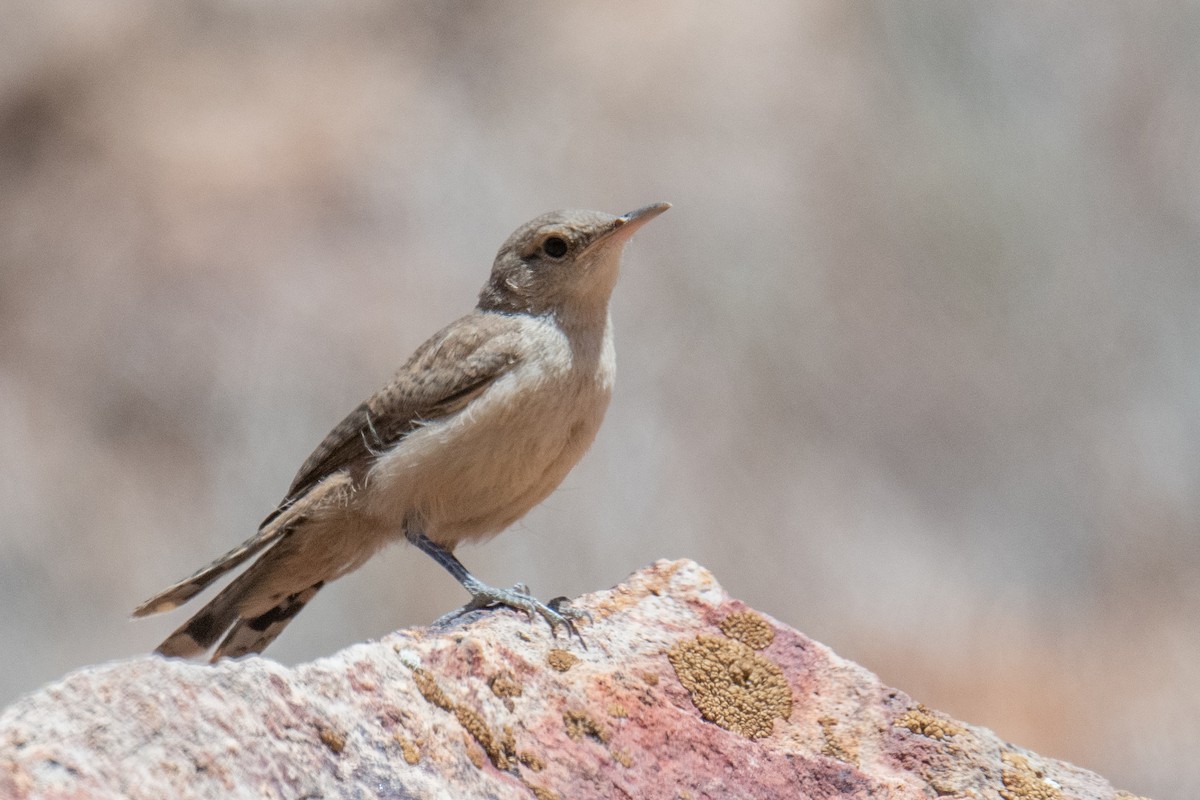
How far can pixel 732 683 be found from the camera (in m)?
4.32

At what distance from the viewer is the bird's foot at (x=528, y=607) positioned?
4312mm

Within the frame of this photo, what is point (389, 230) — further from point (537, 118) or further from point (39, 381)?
point (39, 381)

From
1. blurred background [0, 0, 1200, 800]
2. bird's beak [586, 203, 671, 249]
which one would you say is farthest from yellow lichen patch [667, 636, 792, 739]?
blurred background [0, 0, 1200, 800]

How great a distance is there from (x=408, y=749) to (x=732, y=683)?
4.31 feet

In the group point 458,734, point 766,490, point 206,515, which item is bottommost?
point 458,734

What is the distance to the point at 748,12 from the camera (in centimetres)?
1486

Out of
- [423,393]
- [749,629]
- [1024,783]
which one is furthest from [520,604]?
[1024,783]

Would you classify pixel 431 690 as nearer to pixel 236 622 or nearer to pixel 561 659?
pixel 561 659

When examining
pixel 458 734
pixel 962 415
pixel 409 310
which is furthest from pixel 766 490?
pixel 458 734

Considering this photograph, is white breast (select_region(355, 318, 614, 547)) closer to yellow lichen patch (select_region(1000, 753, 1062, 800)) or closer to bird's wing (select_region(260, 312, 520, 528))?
bird's wing (select_region(260, 312, 520, 528))

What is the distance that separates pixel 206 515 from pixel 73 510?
1.36 metres

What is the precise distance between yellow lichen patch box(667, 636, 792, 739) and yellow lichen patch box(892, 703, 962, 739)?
0.38m

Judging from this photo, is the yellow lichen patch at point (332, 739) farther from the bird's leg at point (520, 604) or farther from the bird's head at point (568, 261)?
the bird's head at point (568, 261)

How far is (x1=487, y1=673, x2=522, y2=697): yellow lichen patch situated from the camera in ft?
12.5
